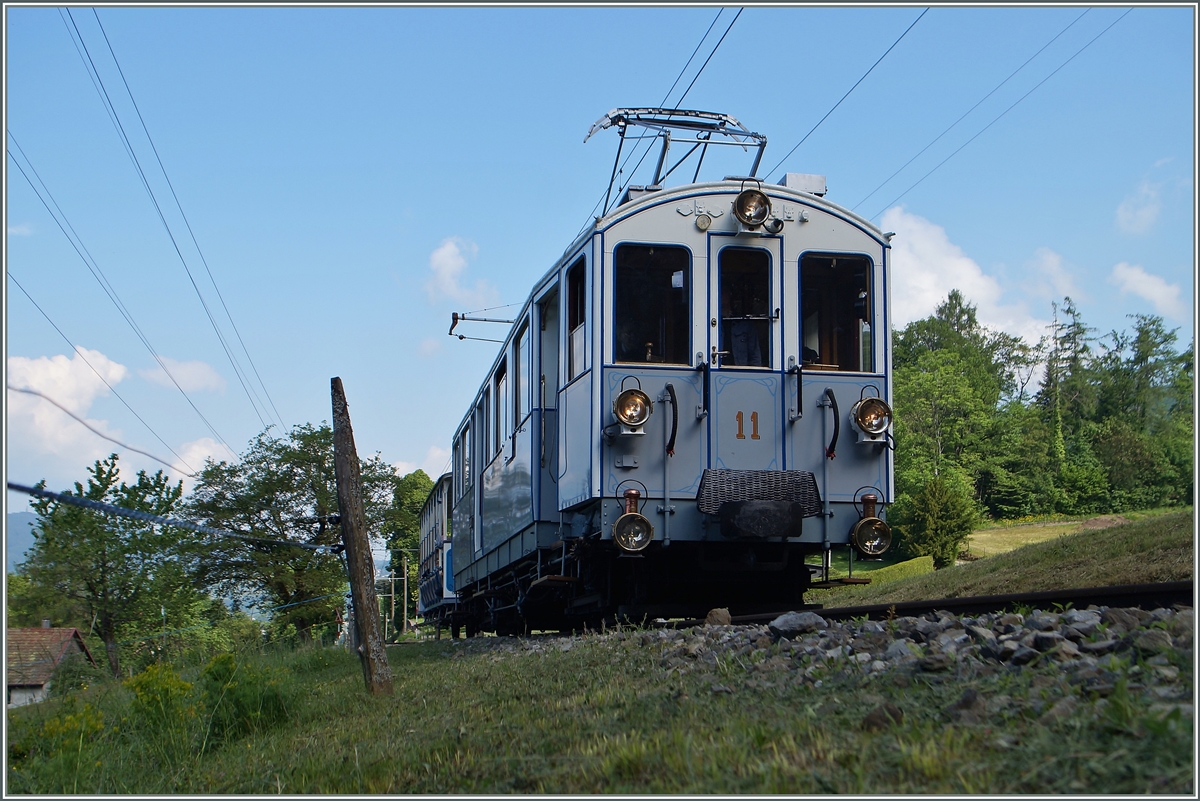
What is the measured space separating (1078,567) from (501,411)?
23.8 ft

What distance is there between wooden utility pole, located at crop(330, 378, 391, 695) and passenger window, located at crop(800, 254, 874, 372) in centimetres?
408

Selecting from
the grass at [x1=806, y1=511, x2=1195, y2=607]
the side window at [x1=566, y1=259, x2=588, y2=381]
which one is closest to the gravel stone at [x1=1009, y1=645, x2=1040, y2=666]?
the side window at [x1=566, y1=259, x2=588, y2=381]

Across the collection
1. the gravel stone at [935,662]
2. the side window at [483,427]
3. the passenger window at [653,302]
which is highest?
the passenger window at [653,302]

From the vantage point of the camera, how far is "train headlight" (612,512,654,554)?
25.8 feet

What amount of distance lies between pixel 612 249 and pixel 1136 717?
20.7 feet

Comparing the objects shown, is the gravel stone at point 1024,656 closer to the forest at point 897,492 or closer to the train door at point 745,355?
the train door at point 745,355

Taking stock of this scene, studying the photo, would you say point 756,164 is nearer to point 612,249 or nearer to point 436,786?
point 612,249

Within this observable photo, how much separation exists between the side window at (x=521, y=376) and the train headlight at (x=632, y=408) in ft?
7.01

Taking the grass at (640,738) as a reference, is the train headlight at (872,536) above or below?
above

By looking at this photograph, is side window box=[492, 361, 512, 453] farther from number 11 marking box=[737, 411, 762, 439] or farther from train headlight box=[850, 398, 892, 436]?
train headlight box=[850, 398, 892, 436]

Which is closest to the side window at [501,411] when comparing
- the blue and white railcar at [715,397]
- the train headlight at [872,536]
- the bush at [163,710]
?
the blue and white railcar at [715,397]

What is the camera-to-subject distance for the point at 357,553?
8.46 meters

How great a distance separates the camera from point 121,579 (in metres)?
15.0

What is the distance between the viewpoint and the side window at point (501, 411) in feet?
37.8
